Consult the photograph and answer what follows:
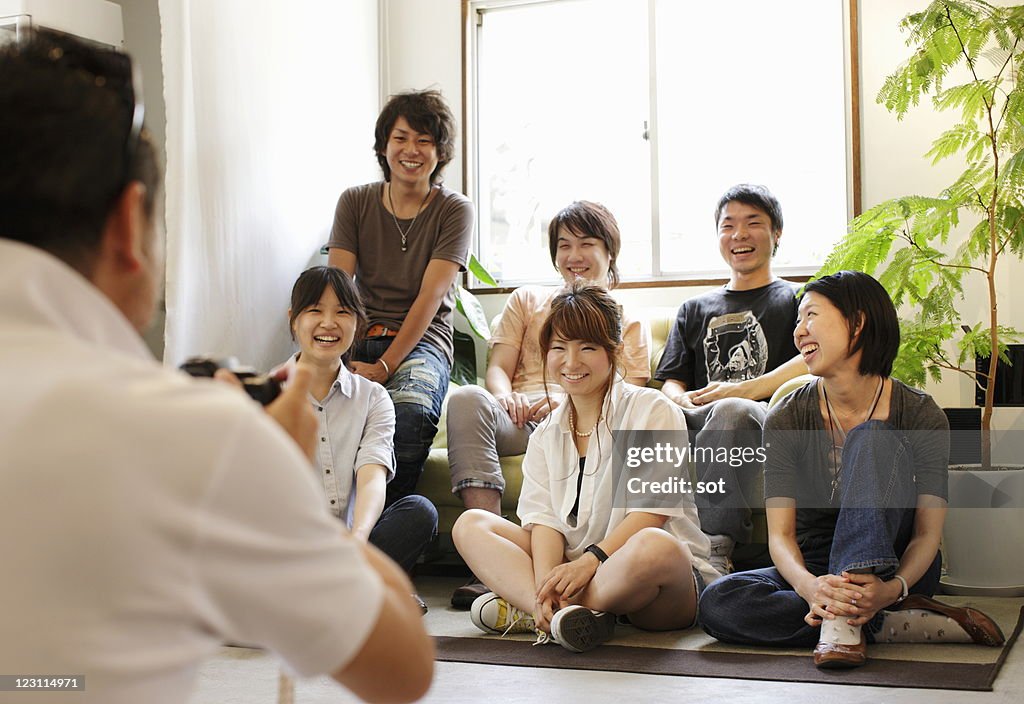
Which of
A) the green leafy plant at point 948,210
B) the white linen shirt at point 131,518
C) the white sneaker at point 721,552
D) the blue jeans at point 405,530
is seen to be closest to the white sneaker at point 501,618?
the blue jeans at point 405,530

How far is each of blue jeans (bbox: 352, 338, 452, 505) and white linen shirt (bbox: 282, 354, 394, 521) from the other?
15 centimetres

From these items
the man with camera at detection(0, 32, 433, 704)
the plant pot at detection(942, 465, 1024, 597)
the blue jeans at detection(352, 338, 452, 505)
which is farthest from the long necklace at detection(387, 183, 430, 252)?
the man with camera at detection(0, 32, 433, 704)

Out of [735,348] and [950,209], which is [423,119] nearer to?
[735,348]

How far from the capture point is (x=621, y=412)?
2.53 meters

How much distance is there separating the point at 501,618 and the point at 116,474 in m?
2.02

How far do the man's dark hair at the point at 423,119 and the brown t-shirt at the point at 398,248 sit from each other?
0.49 ft

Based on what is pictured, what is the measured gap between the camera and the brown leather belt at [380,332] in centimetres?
321

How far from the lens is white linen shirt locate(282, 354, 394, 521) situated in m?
2.67

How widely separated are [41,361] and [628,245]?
3652 millimetres

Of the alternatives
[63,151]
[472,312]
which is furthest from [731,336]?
[63,151]

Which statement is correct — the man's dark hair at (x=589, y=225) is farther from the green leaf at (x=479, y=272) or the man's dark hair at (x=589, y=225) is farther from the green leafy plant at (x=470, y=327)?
the green leaf at (x=479, y=272)

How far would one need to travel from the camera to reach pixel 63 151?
1.88 ft

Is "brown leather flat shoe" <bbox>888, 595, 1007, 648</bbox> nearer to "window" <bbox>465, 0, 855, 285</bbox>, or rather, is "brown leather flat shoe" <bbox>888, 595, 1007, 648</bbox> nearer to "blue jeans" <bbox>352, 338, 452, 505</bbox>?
"blue jeans" <bbox>352, 338, 452, 505</bbox>

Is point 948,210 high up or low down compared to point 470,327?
up
